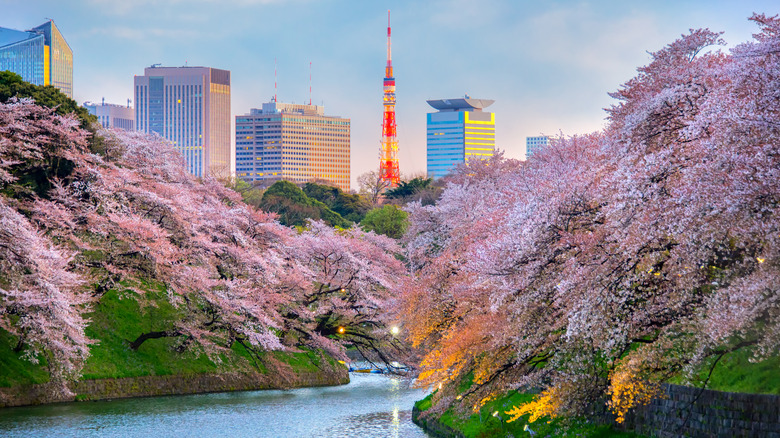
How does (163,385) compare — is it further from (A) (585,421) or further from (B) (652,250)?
(B) (652,250)

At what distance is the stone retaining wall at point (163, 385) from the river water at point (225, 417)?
0.66 m

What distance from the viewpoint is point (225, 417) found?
29938 millimetres

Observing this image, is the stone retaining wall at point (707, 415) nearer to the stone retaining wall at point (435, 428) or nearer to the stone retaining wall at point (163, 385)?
the stone retaining wall at point (435, 428)

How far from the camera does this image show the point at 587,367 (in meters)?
16.5

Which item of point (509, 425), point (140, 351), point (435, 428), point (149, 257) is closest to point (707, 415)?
point (509, 425)

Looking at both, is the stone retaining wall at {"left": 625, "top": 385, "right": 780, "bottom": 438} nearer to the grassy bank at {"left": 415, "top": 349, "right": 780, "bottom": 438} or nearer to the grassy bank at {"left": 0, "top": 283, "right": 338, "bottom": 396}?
the grassy bank at {"left": 415, "top": 349, "right": 780, "bottom": 438}

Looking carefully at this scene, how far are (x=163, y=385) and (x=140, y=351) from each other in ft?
6.32

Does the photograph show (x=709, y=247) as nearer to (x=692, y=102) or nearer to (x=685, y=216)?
(x=685, y=216)

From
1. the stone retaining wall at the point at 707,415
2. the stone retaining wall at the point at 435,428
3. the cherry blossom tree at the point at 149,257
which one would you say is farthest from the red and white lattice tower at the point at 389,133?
the stone retaining wall at the point at 707,415

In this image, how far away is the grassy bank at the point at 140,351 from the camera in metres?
33.6

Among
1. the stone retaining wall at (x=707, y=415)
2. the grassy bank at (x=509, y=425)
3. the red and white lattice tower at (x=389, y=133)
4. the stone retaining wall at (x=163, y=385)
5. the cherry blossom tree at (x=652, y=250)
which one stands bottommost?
the stone retaining wall at (x=163, y=385)

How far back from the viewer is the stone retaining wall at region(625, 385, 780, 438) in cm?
1370

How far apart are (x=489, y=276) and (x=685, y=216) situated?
6.98m

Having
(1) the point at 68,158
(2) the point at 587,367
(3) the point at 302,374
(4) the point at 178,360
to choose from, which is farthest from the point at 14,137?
A: (2) the point at 587,367
